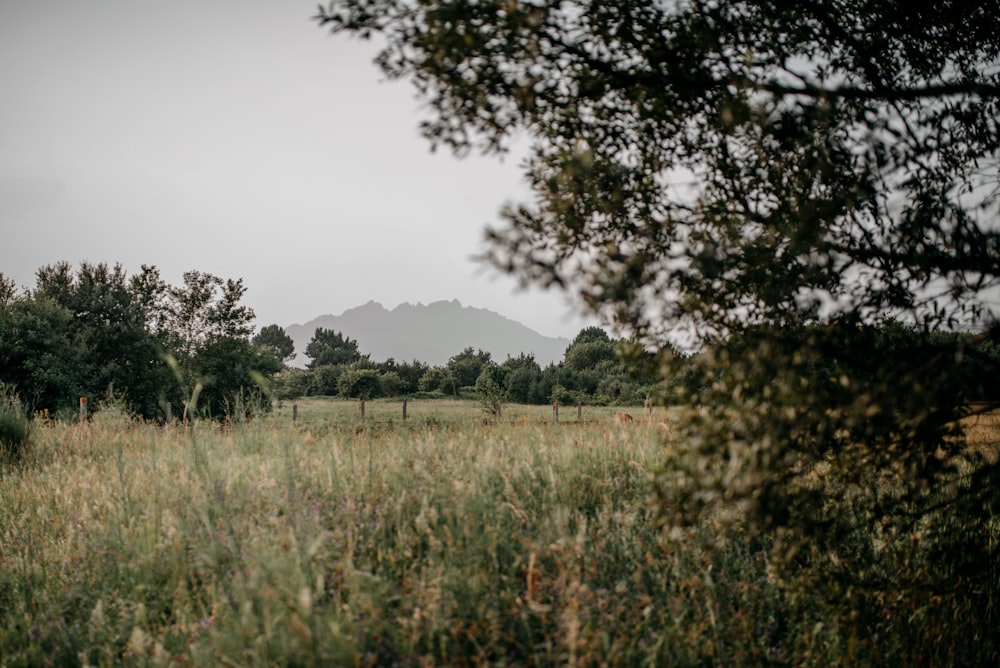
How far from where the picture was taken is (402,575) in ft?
12.6

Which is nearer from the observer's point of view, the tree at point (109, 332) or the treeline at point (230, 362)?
the treeline at point (230, 362)

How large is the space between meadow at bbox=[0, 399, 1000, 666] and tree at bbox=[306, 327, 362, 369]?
230 ft

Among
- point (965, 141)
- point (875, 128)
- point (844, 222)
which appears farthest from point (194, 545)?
point (965, 141)

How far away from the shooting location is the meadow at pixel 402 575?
3062mm

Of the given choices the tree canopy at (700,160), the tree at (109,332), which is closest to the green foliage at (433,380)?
the tree at (109,332)

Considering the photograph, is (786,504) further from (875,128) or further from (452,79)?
(452,79)

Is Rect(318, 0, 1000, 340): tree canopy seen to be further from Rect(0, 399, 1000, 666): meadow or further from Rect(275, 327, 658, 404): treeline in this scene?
Rect(275, 327, 658, 404): treeline

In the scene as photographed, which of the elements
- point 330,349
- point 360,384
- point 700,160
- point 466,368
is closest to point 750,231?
point 700,160

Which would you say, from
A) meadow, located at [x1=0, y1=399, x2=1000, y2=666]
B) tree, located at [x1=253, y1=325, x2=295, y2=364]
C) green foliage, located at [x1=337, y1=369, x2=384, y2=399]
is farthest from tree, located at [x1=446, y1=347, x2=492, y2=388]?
tree, located at [x1=253, y1=325, x2=295, y2=364]

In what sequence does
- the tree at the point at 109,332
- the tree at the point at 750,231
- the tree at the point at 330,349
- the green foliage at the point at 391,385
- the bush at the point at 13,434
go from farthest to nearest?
1. the tree at the point at 330,349
2. the green foliage at the point at 391,385
3. the tree at the point at 109,332
4. the bush at the point at 13,434
5. the tree at the point at 750,231

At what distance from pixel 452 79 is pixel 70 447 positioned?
10475 mm

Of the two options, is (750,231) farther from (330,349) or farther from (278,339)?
(278,339)

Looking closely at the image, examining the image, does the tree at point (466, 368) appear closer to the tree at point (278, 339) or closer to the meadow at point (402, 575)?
the meadow at point (402, 575)

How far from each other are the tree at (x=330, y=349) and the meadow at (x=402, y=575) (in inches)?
2758
